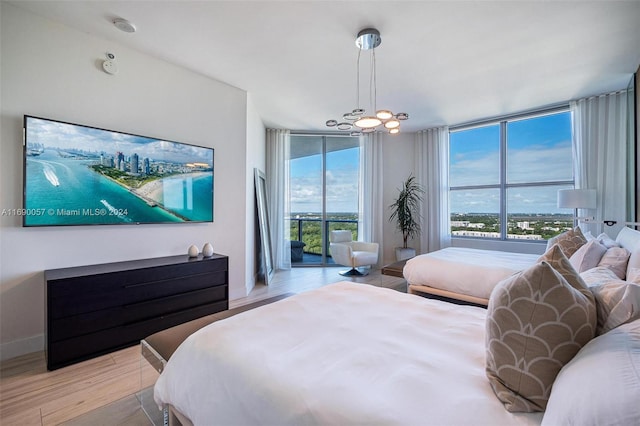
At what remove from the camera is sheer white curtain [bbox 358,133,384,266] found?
5797 mm

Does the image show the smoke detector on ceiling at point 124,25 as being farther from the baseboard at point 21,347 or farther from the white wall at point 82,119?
the baseboard at point 21,347

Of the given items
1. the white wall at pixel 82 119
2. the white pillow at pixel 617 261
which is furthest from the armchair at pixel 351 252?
the white pillow at pixel 617 261

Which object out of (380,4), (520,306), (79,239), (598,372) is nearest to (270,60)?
(380,4)

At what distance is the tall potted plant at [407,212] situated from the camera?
18.1 feet

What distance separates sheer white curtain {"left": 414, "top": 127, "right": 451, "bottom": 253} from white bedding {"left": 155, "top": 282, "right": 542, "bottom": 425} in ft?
13.6

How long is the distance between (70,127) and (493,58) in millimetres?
4214

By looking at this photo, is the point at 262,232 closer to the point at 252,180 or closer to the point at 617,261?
the point at 252,180

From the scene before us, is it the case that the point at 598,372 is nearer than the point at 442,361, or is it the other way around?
the point at 598,372

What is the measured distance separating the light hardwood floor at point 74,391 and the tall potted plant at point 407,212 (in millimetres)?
4571

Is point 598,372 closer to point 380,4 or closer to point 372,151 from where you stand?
point 380,4

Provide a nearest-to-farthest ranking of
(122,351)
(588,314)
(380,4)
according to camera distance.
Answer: (588,314) → (380,4) → (122,351)

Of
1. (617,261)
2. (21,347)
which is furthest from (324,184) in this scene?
(21,347)

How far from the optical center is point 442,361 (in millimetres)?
1087

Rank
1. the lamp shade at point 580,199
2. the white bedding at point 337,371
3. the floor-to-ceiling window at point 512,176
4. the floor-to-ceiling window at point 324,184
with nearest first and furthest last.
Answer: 1. the white bedding at point 337,371
2. the lamp shade at point 580,199
3. the floor-to-ceiling window at point 512,176
4. the floor-to-ceiling window at point 324,184
